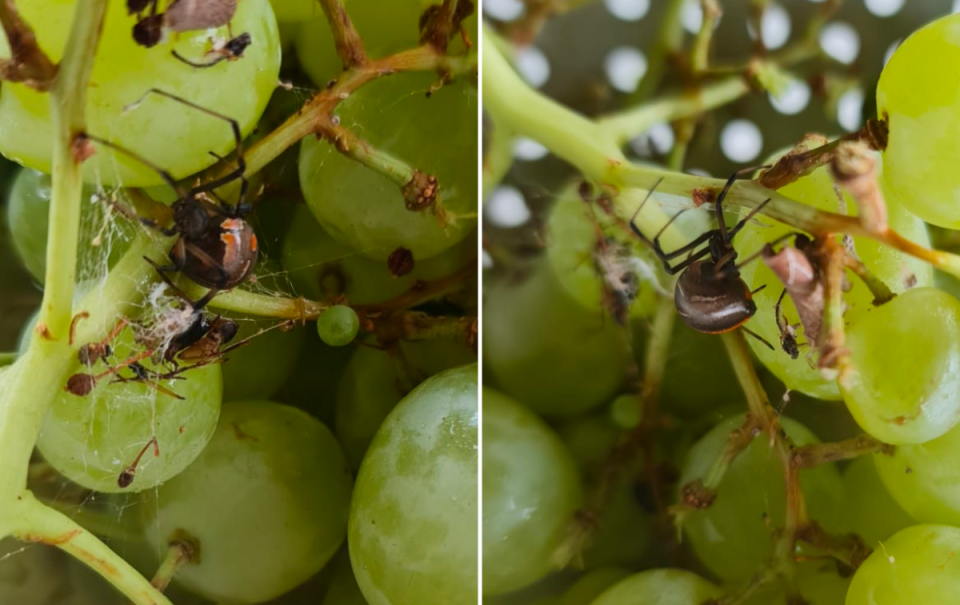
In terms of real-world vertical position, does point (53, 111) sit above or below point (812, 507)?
above

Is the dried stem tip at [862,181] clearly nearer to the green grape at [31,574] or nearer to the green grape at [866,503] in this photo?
the green grape at [866,503]

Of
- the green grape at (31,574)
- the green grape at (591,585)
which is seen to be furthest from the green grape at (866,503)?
the green grape at (31,574)

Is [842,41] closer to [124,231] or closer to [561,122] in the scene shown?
[561,122]

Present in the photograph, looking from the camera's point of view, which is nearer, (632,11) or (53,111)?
(53,111)

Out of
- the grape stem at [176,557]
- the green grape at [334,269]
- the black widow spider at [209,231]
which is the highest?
the black widow spider at [209,231]

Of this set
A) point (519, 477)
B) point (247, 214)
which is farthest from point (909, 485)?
point (247, 214)

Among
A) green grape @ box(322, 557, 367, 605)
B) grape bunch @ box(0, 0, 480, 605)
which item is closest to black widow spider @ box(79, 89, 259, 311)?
grape bunch @ box(0, 0, 480, 605)

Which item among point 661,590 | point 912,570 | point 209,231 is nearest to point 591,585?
point 661,590
